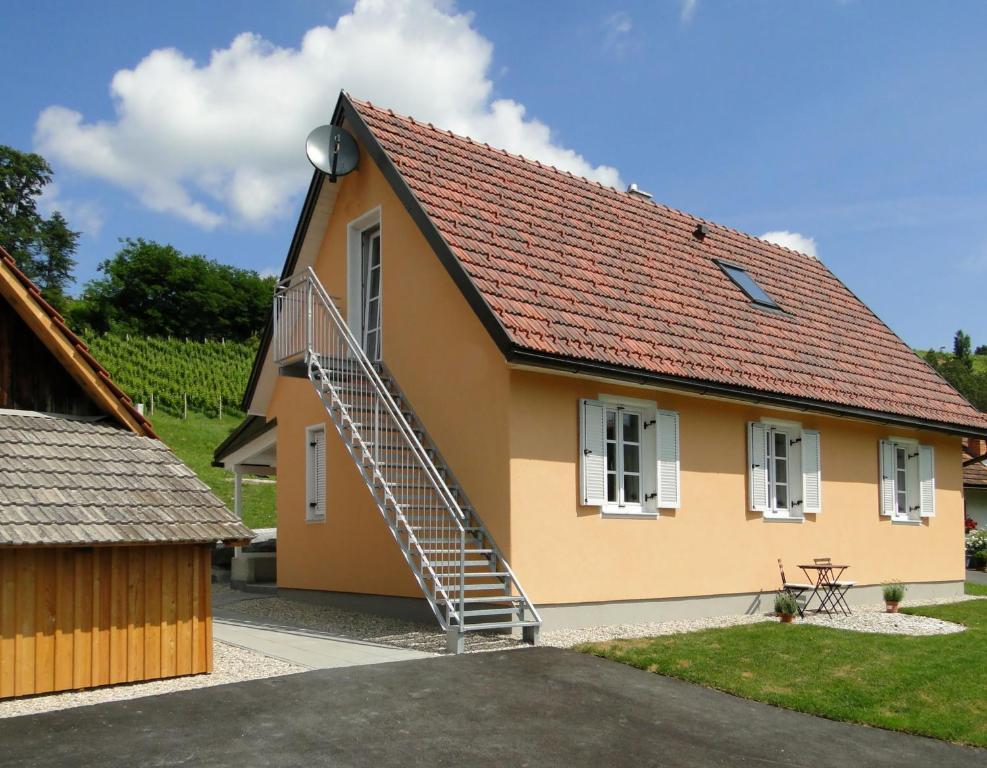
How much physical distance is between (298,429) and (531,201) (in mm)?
5237

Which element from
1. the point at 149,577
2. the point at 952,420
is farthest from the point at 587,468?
the point at 952,420

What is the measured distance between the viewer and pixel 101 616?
8.67 metres

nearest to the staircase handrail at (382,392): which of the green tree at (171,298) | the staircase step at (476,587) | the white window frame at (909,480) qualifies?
the staircase step at (476,587)

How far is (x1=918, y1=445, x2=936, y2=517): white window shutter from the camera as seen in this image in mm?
18219

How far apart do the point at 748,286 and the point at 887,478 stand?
4.08 meters

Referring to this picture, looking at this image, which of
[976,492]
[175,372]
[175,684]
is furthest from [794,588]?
[175,372]

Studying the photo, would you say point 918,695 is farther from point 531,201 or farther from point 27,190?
point 27,190

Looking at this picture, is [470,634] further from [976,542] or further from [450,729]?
[976,542]

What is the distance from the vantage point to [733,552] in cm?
1423

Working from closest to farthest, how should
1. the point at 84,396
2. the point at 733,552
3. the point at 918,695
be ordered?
1. the point at 918,695
2. the point at 84,396
3. the point at 733,552

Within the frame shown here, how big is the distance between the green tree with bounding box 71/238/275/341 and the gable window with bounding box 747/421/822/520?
5590cm

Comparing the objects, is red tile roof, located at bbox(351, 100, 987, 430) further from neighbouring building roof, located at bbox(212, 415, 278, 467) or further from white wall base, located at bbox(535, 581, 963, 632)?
neighbouring building roof, located at bbox(212, 415, 278, 467)

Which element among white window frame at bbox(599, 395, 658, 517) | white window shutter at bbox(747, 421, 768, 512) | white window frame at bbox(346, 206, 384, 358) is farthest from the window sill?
white window frame at bbox(346, 206, 384, 358)

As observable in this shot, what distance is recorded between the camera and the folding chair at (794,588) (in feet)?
45.8
